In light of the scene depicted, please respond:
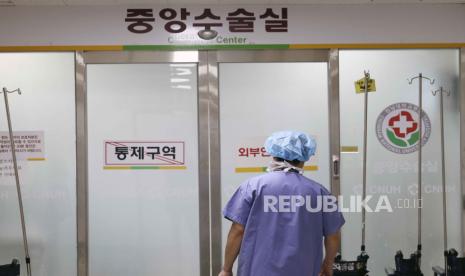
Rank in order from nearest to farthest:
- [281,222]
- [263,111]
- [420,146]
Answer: [281,222]
[420,146]
[263,111]

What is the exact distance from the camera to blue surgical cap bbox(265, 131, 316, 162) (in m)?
2.03

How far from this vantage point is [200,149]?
Result: 3137 mm

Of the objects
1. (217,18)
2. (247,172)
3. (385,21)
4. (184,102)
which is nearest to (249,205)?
(247,172)

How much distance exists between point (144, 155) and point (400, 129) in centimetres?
187

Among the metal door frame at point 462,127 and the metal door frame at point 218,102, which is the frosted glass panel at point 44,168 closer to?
the metal door frame at point 218,102

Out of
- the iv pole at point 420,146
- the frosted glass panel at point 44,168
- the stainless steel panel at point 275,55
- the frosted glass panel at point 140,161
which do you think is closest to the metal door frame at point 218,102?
the stainless steel panel at point 275,55

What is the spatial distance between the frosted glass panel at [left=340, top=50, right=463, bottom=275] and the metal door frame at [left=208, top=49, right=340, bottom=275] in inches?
3.2

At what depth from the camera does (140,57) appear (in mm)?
3137

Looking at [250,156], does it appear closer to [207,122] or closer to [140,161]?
[207,122]

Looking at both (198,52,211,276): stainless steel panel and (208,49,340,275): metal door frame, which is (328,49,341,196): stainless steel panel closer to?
(208,49,340,275): metal door frame

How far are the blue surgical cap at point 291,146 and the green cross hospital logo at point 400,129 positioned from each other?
52.5 inches

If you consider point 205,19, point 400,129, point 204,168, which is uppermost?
point 205,19

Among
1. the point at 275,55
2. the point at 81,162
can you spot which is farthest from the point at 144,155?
the point at 275,55

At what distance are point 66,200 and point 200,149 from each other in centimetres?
103
